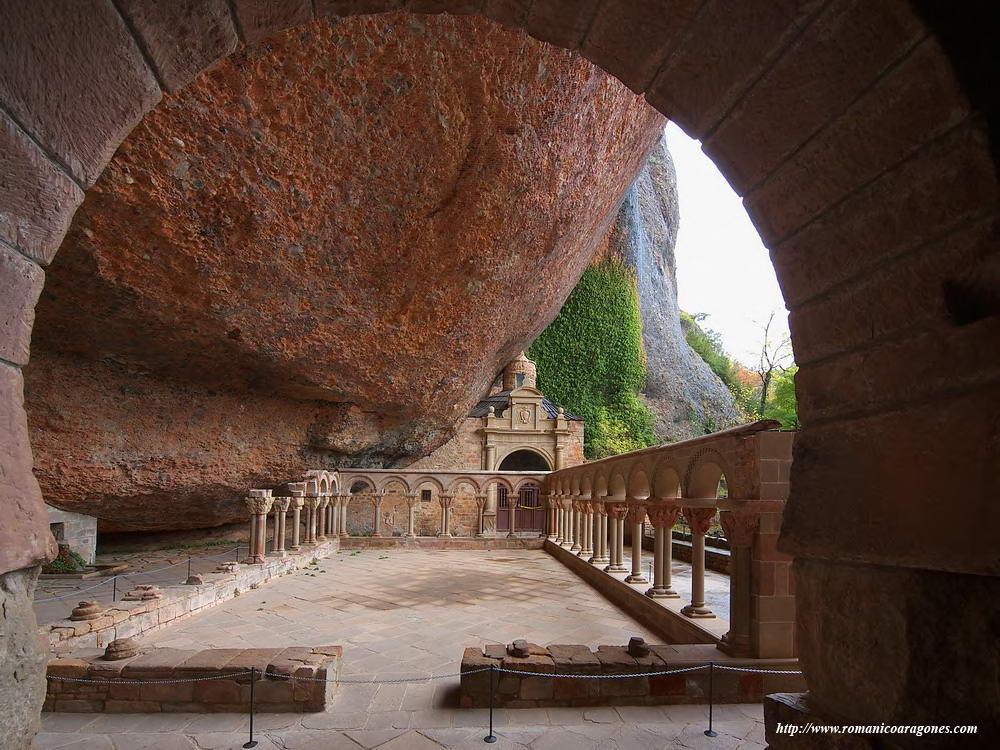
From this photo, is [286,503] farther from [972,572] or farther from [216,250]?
[972,572]

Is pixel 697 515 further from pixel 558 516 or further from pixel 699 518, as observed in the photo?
pixel 558 516

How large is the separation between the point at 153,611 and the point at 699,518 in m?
6.04

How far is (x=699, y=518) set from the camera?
569cm

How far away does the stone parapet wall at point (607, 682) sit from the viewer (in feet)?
12.8

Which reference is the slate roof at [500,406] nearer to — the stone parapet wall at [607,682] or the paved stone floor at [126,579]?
the paved stone floor at [126,579]

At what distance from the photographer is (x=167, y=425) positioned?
9852mm

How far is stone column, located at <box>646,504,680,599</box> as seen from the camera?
6559mm

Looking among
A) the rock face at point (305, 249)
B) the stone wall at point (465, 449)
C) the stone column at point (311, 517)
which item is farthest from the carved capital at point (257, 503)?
the stone wall at point (465, 449)

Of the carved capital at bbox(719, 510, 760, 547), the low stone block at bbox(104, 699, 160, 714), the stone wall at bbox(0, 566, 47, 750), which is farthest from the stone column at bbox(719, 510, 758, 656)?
the low stone block at bbox(104, 699, 160, 714)

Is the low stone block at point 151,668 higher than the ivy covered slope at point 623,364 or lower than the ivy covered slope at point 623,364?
lower

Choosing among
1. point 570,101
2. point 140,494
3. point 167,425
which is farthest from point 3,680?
point 140,494

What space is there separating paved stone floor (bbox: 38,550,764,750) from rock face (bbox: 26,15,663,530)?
3.65 meters

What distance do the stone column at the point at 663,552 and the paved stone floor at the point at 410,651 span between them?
56 cm

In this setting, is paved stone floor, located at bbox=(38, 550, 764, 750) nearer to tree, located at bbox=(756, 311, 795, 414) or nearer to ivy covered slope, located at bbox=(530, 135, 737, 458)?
ivy covered slope, located at bbox=(530, 135, 737, 458)
